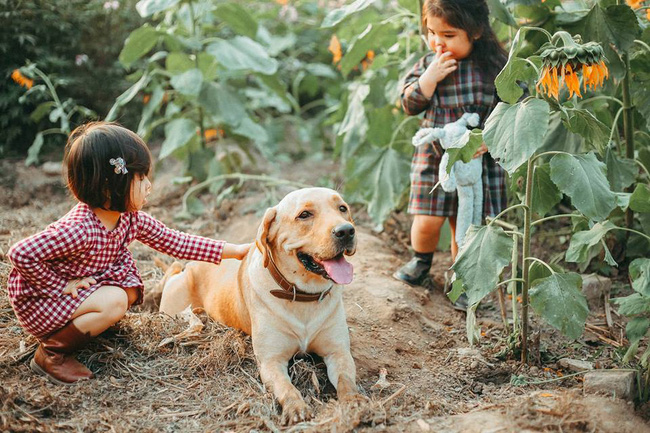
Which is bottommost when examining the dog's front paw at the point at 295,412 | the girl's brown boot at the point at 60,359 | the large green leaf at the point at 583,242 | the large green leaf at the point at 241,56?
the dog's front paw at the point at 295,412

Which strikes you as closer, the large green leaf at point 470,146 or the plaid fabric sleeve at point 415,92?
the large green leaf at point 470,146

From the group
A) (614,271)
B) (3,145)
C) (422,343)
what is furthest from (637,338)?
(3,145)

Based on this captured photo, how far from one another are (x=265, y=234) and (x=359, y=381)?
756 mm

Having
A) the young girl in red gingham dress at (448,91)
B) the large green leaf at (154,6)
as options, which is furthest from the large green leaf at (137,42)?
the young girl in red gingham dress at (448,91)

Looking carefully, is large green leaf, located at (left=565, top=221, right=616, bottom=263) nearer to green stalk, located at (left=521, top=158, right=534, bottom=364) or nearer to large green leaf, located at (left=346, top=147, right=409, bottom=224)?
green stalk, located at (left=521, top=158, right=534, bottom=364)

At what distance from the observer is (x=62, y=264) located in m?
2.62

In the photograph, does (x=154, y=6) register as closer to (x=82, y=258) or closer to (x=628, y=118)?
(x=82, y=258)

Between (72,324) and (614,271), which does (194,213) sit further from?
(614,271)

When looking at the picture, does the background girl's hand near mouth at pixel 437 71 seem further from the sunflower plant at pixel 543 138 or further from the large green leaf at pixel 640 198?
the large green leaf at pixel 640 198

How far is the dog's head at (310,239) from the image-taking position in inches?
101

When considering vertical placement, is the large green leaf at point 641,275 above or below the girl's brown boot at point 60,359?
above

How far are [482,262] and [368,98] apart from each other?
2006 mm

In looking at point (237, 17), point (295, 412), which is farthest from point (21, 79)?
point (295, 412)

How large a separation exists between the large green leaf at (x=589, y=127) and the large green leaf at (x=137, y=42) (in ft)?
11.5
